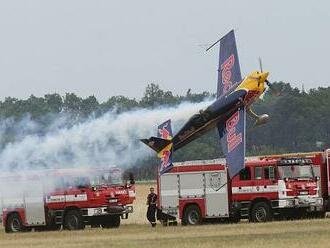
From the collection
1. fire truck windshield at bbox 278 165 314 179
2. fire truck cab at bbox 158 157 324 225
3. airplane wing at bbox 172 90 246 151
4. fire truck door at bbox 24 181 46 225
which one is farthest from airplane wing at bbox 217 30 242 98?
fire truck door at bbox 24 181 46 225

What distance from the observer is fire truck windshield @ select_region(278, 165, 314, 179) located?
41478 millimetres

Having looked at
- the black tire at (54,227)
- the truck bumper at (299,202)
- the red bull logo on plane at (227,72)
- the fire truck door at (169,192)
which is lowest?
the black tire at (54,227)

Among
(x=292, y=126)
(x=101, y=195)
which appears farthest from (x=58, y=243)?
(x=292, y=126)

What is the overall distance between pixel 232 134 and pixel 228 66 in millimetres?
3617

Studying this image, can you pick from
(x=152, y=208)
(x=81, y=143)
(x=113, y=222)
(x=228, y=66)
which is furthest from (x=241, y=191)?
(x=81, y=143)

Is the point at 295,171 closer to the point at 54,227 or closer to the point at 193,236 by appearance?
the point at 193,236

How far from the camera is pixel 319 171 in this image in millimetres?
41906

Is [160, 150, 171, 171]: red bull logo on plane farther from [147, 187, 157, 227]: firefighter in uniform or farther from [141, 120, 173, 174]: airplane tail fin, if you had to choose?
[147, 187, 157, 227]: firefighter in uniform

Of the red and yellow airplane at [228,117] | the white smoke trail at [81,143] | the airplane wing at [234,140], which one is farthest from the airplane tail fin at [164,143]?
the airplane wing at [234,140]

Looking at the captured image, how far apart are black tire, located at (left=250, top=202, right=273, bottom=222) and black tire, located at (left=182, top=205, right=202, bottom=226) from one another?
2.51 metres

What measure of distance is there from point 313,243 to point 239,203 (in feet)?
44.7

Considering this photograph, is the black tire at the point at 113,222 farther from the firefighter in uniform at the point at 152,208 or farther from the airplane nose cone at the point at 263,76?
the airplane nose cone at the point at 263,76

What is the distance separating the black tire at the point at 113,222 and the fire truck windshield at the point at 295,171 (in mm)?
7685

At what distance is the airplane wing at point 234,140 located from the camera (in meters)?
40.3
